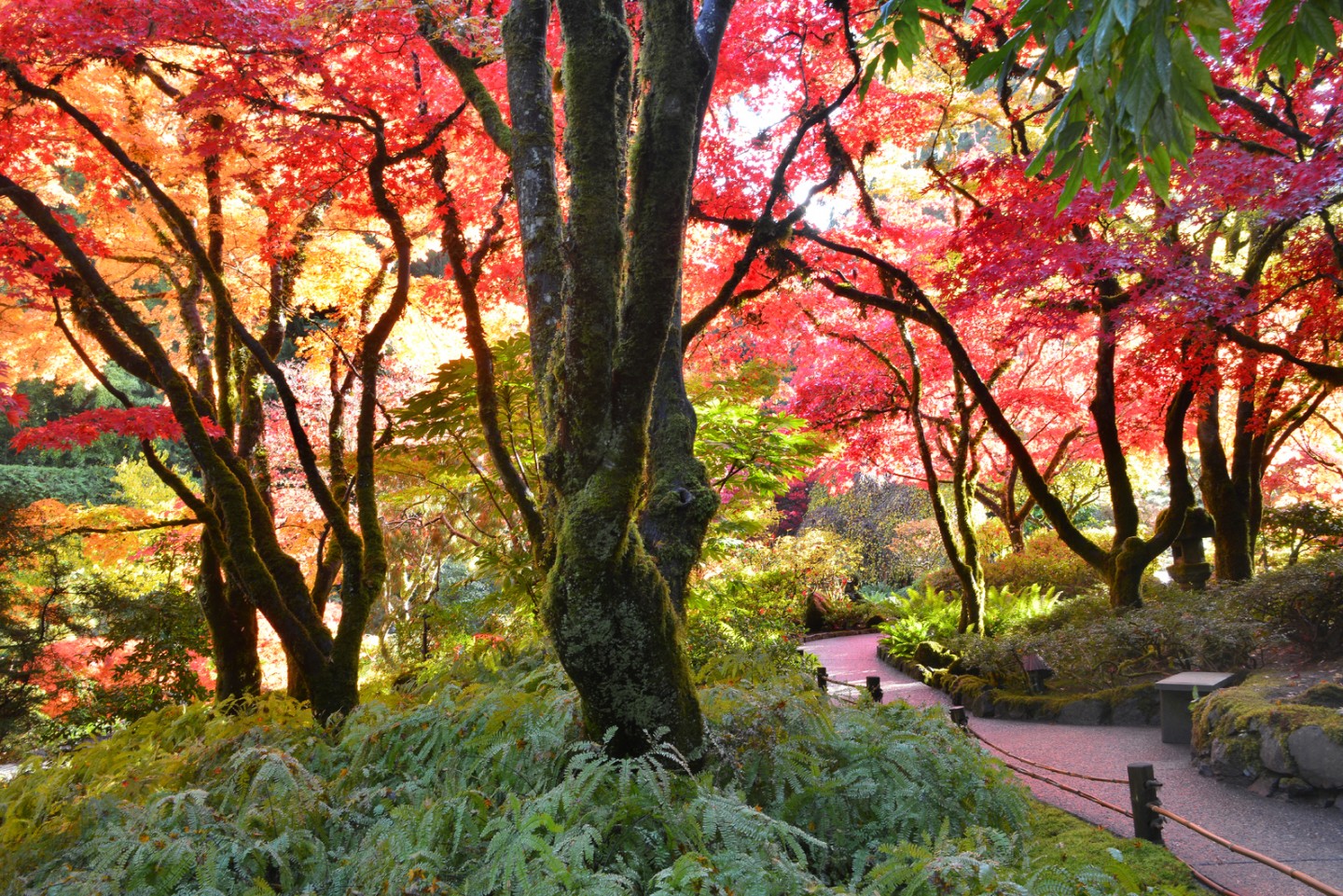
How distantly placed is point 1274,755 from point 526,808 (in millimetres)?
4932

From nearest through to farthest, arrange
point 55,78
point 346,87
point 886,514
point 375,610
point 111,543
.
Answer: point 55,78, point 346,87, point 111,543, point 375,610, point 886,514

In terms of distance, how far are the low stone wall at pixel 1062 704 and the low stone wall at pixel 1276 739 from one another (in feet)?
3.69

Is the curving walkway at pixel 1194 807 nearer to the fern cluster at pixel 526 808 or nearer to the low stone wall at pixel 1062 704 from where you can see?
the low stone wall at pixel 1062 704

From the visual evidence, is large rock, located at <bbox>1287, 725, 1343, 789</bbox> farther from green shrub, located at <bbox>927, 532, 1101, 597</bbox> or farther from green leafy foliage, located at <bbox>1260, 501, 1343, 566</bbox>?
green shrub, located at <bbox>927, 532, 1101, 597</bbox>

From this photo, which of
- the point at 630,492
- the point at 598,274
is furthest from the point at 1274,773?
the point at 598,274

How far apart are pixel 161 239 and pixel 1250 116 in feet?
32.2

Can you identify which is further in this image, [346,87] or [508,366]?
[508,366]

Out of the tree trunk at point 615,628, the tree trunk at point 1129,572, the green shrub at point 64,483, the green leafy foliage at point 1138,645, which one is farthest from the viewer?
the green shrub at point 64,483

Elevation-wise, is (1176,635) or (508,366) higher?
(508,366)

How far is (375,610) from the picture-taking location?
54.8 ft

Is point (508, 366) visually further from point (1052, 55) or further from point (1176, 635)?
point (1176, 635)

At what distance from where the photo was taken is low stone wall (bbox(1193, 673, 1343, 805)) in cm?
465

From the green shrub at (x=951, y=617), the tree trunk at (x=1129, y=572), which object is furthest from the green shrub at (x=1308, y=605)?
the green shrub at (x=951, y=617)

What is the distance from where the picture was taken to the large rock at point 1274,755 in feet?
15.8
